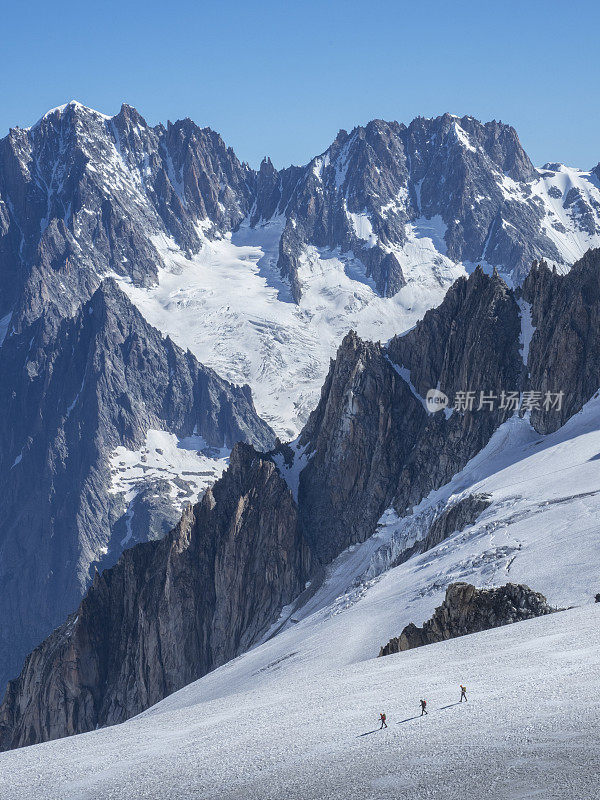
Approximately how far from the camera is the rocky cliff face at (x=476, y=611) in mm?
64688

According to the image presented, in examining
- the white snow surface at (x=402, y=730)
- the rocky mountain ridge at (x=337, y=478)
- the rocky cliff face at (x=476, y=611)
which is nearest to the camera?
the white snow surface at (x=402, y=730)

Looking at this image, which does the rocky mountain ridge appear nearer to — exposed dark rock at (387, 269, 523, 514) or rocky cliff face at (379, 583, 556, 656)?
exposed dark rock at (387, 269, 523, 514)

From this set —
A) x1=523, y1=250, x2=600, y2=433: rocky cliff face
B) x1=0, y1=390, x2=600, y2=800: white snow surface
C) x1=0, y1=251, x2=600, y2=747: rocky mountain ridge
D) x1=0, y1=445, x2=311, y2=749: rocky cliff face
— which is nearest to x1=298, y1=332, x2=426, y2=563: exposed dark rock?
x1=0, y1=251, x2=600, y2=747: rocky mountain ridge

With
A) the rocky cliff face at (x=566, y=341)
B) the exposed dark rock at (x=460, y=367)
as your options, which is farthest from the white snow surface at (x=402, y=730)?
the exposed dark rock at (x=460, y=367)

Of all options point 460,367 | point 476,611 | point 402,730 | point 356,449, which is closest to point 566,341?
point 460,367

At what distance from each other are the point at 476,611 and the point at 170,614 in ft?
293

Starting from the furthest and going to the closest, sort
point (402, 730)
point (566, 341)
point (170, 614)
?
point (170, 614) < point (566, 341) < point (402, 730)

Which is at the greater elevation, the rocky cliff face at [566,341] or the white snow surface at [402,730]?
the rocky cliff face at [566,341]

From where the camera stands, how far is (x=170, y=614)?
14825 cm

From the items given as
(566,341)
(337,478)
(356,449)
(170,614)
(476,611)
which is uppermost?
(566,341)

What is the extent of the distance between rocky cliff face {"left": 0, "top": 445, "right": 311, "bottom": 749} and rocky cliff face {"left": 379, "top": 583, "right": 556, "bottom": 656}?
72.0 meters

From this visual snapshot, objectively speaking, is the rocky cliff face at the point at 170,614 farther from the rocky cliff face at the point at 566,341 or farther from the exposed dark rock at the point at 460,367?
the rocky cliff face at the point at 566,341

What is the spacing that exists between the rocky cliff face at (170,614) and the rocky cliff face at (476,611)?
236 ft

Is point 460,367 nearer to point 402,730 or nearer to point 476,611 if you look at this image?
point 476,611
